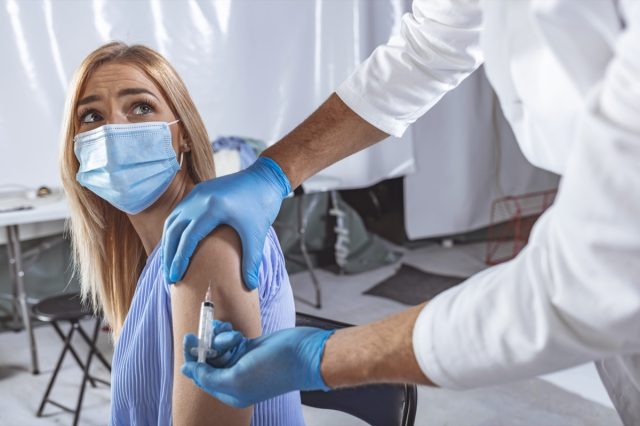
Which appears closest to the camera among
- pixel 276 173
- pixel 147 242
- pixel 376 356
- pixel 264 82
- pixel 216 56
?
pixel 376 356

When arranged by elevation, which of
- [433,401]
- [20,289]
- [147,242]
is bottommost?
[433,401]

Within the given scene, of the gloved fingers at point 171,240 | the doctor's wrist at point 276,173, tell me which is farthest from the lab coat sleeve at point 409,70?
the gloved fingers at point 171,240

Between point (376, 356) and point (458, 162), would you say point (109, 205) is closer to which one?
point (376, 356)

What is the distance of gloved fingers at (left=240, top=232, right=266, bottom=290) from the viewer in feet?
3.65

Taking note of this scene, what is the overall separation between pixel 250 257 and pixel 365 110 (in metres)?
0.38

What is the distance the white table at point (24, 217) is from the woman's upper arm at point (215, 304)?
181cm

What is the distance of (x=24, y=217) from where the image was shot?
277cm

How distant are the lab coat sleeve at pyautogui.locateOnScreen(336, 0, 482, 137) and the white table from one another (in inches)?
71.1

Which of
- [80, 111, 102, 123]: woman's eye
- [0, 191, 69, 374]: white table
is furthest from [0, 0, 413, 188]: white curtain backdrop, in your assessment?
[80, 111, 102, 123]: woman's eye

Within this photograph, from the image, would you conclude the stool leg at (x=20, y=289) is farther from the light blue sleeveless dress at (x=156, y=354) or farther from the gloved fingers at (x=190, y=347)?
the gloved fingers at (x=190, y=347)

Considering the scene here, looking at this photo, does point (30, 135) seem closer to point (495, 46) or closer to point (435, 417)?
point (435, 417)

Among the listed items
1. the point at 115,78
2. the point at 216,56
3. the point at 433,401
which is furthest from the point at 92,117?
the point at 216,56

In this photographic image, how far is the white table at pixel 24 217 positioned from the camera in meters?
2.78

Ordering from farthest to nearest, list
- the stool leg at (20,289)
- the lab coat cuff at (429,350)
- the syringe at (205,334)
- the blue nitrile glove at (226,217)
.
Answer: the stool leg at (20,289) → the blue nitrile glove at (226,217) → the syringe at (205,334) → the lab coat cuff at (429,350)
